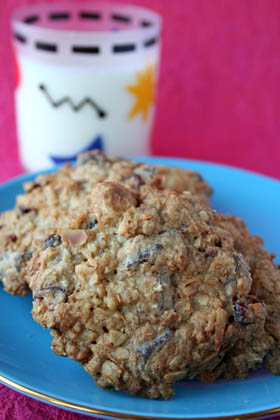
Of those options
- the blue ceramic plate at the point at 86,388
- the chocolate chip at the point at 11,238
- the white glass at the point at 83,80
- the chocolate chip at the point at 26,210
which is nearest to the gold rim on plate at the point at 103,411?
the blue ceramic plate at the point at 86,388

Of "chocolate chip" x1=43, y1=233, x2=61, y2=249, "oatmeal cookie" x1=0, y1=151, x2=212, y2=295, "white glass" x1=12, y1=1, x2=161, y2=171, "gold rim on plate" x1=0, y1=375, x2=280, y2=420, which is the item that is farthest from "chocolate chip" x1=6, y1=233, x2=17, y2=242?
"white glass" x1=12, y1=1, x2=161, y2=171

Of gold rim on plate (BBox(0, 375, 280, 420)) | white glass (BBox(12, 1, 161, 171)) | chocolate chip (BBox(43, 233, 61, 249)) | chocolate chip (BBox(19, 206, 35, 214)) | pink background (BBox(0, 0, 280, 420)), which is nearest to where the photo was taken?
gold rim on plate (BBox(0, 375, 280, 420))

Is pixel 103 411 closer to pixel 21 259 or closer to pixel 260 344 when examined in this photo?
pixel 260 344

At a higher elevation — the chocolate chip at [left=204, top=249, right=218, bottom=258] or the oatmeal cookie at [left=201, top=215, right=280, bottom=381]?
Answer: the chocolate chip at [left=204, top=249, right=218, bottom=258]

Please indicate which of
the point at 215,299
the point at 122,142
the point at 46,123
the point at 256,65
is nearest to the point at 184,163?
the point at 122,142

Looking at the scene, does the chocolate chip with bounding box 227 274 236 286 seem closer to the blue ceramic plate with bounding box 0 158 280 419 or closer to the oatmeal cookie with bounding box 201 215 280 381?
the oatmeal cookie with bounding box 201 215 280 381

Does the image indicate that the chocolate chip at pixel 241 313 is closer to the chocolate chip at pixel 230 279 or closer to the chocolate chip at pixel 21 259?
the chocolate chip at pixel 230 279

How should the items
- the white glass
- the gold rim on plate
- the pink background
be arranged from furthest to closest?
the pink background
the white glass
the gold rim on plate

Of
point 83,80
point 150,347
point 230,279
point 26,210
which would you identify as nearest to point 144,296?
point 150,347
